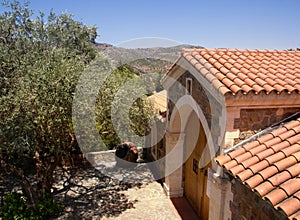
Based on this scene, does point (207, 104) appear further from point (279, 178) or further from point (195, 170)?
point (195, 170)

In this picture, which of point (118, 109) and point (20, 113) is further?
point (118, 109)

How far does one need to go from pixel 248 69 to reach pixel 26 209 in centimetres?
826

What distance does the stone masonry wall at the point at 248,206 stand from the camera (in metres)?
4.20

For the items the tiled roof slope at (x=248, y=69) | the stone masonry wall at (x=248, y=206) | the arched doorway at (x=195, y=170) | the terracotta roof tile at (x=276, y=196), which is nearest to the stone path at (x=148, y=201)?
the arched doorway at (x=195, y=170)

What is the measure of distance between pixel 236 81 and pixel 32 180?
34.8ft

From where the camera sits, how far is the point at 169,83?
990 centimetres

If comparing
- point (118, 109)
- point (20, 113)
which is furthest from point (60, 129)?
point (118, 109)

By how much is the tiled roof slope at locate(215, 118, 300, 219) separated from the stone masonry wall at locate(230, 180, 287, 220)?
361mm

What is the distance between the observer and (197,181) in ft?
31.0

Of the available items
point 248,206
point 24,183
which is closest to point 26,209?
point 24,183

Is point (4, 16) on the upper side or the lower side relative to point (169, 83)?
upper

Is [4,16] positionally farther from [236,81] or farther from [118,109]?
[236,81]

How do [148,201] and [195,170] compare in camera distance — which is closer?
[195,170]

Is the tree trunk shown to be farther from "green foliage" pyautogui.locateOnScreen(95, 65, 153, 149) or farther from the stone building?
the stone building
